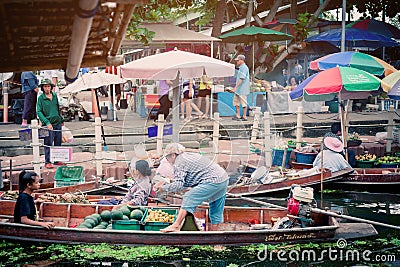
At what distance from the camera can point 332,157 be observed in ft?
37.2

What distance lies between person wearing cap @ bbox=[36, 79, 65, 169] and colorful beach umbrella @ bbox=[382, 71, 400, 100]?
6.00 m

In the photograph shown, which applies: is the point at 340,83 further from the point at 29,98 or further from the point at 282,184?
the point at 29,98

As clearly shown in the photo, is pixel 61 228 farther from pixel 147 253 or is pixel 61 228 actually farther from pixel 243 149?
pixel 243 149

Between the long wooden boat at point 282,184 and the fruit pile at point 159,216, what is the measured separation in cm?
221

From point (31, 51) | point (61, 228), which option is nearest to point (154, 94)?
point (61, 228)

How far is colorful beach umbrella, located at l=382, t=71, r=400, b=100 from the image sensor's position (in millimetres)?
11547

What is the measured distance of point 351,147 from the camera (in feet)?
42.9

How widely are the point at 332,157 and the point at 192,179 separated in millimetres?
4628

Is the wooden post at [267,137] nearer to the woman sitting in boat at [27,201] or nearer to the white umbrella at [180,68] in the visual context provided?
the white umbrella at [180,68]

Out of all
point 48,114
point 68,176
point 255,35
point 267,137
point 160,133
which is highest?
point 255,35

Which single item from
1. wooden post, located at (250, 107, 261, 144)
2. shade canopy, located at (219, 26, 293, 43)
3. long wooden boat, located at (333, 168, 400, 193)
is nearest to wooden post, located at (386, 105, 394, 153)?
long wooden boat, located at (333, 168, 400, 193)

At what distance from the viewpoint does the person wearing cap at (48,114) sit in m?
11.4

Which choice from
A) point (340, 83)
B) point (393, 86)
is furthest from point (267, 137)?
point (393, 86)

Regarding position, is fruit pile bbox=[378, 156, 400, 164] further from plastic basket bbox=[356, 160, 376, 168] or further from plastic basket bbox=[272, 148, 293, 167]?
plastic basket bbox=[272, 148, 293, 167]
